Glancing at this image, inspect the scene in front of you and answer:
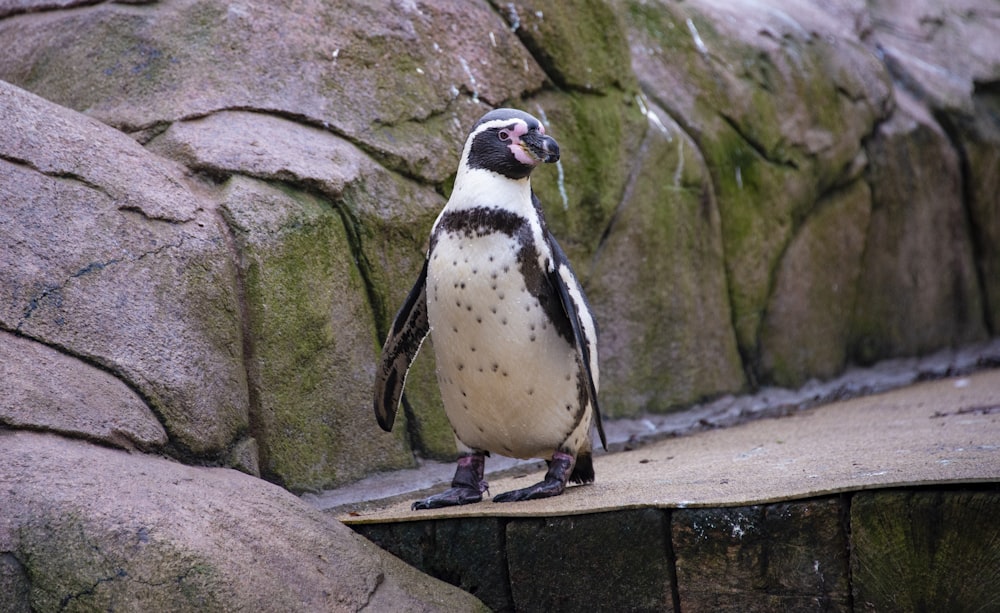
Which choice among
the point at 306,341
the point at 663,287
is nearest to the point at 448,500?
the point at 306,341

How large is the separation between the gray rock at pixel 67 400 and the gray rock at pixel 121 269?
0.05 metres

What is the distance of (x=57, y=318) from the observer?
3008 millimetres

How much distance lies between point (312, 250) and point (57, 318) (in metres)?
0.98

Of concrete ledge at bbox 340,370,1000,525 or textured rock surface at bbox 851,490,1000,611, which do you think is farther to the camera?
concrete ledge at bbox 340,370,1000,525

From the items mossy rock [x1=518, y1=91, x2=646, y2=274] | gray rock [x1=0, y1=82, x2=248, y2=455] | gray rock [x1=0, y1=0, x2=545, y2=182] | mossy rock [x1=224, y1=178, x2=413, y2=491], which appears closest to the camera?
gray rock [x1=0, y1=82, x2=248, y2=455]

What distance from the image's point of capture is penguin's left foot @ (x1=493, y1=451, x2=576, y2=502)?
3266mm

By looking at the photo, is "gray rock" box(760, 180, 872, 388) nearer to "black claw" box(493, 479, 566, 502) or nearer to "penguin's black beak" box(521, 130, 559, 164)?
"black claw" box(493, 479, 566, 502)

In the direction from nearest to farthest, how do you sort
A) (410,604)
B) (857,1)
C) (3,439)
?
(3,439), (410,604), (857,1)

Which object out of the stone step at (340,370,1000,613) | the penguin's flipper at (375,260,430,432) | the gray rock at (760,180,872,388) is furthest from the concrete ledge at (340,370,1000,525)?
the gray rock at (760,180,872,388)

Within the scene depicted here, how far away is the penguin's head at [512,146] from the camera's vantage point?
329 cm

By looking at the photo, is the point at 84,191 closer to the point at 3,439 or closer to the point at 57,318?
the point at 57,318

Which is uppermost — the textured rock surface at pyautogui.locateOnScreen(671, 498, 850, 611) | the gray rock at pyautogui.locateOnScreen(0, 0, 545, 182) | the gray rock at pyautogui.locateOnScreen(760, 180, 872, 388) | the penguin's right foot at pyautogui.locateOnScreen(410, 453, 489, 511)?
the gray rock at pyautogui.locateOnScreen(0, 0, 545, 182)

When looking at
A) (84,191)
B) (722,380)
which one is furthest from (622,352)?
(84,191)

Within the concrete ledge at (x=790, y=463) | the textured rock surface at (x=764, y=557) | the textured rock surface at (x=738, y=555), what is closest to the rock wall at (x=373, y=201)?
the concrete ledge at (x=790, y=463)
